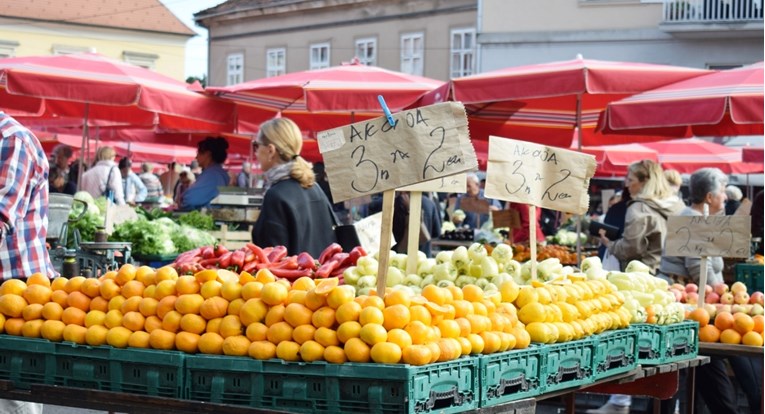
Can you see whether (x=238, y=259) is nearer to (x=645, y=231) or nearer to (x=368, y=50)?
(x=645, y=231)

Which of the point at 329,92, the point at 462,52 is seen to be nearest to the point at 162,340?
the point at 329,92

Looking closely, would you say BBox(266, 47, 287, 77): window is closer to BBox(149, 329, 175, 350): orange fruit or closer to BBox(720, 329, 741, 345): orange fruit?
BBox(720, 329, 741, 345): orange fruit

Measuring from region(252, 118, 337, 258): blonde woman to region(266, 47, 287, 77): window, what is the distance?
33621mm

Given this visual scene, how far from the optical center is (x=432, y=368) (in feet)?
11.6

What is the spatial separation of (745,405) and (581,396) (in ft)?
3.63

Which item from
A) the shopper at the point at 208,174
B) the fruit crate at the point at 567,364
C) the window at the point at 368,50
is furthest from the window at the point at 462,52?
the fruit crate at the point at 567,364

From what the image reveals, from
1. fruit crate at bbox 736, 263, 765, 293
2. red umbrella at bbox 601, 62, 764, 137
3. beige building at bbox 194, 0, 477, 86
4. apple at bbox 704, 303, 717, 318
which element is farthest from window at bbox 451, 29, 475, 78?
apple at bbox 704, 303, 717, 318

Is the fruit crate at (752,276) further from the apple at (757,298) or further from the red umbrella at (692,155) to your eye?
the red umbrella at (692,155)

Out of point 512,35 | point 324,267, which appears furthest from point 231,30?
point 324,267

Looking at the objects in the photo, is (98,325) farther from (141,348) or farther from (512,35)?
(512,35)

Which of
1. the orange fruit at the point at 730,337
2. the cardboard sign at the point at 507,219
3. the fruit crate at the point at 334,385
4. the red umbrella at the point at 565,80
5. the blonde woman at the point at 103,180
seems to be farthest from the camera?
the blonde woman at the point at 103,180

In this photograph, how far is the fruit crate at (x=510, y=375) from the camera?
3807 millimetres

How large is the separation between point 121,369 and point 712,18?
27244 mm

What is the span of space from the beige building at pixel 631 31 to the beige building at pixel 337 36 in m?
2.67
